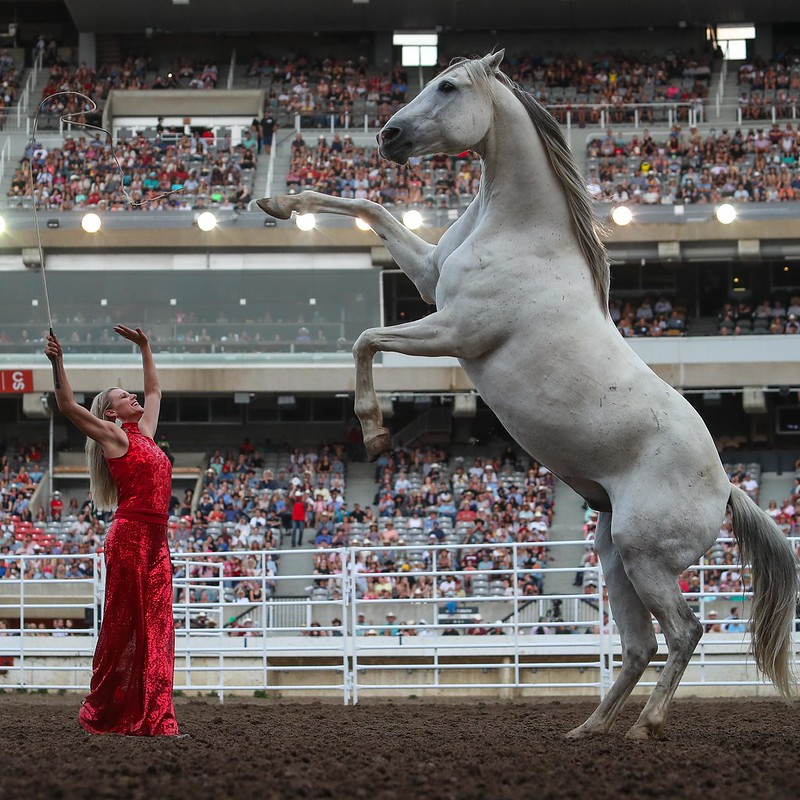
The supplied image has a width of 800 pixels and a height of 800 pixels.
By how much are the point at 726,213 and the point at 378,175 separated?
8031mm

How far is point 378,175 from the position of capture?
97.7 feet

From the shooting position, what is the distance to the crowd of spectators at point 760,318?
27891mm

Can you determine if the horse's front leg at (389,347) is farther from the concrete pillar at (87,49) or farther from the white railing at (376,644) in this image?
the concrete pillar at (87,49)

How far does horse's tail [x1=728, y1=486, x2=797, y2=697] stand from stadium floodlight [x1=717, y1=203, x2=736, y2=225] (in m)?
22.2

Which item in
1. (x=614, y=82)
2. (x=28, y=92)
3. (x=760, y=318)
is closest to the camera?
(x=760, y=318)

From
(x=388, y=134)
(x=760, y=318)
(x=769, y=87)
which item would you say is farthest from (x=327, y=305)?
(x=388, y=134)

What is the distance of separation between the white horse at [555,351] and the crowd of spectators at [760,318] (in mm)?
22221

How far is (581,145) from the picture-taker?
31.5 metres

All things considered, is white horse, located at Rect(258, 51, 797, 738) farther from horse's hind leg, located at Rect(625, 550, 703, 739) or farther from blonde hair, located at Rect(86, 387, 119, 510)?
blonde hair, located at Rect(86, 387, 119, 510)

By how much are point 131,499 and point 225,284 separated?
21.1m

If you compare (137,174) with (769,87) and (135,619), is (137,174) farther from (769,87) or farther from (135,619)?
(135,619)

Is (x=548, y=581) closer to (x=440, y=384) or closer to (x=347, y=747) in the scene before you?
(x=440, y=384)

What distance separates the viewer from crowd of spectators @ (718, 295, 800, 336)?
27.9 m

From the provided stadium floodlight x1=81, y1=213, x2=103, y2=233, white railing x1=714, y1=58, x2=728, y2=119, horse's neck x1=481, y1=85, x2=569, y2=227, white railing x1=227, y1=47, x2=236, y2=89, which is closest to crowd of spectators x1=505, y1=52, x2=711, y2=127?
white railing x1=714, y1=58, x2=728, y2=119
